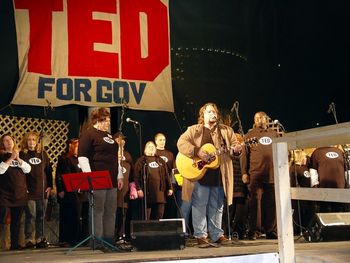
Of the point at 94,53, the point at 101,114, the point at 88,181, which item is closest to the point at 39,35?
the point at 94,53

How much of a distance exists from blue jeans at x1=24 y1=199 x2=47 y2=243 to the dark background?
1539 millimetres

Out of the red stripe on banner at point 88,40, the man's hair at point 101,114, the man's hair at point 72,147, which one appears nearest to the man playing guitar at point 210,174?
the man's hair at point 101,114

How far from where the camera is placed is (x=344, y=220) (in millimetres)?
5699

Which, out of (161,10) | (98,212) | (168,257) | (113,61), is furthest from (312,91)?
(168,257)

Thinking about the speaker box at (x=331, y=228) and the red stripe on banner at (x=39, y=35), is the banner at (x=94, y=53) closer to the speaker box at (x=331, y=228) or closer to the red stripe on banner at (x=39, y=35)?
the red stripe on banner at (x=39, y=35)

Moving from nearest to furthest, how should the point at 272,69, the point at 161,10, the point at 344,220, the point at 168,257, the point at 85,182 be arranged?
the point at 168,257, the point at 85,182, the point at 344,220, the point at 161,10, the point at 272,69

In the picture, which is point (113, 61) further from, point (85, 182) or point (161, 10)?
point (85, 182)

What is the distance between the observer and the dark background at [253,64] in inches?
326

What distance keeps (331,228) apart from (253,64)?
4045 millimetres

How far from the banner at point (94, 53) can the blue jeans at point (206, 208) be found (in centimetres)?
274

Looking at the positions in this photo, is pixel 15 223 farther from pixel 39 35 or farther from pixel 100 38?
pixel 100 38

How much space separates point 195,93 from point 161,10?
1.46 m

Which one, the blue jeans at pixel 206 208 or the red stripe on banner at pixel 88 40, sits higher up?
the red stripe on banner at pixel 88 40

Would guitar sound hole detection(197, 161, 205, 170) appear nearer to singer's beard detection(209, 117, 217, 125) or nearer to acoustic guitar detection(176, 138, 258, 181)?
acoustic guitar detection(176, 138, 258, 181)
